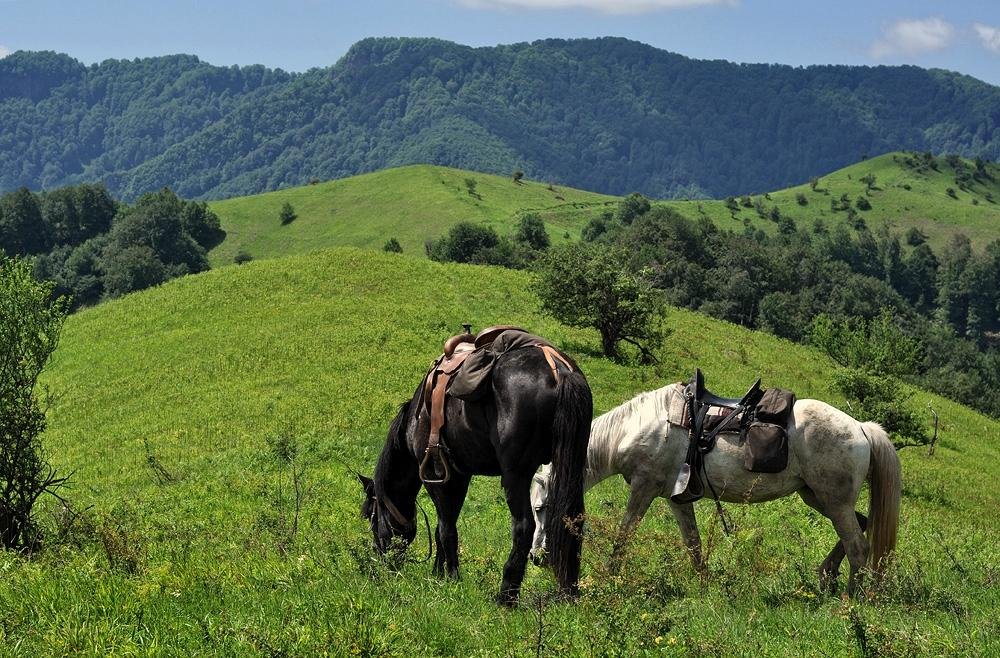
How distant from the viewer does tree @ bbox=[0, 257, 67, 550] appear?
44.8 ft

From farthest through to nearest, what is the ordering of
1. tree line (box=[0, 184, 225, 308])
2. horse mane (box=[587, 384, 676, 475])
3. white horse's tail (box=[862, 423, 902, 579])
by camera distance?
tree line (box=[0, 184, 225, 308]), horse mane (box=[587, 384, 676, 475]), white horse's tail (box=[862, 423, 902, 579])

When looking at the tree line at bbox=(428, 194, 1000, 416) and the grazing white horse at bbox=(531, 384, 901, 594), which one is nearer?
the grazing white horse at bbox=(531, 384, 901, 594)

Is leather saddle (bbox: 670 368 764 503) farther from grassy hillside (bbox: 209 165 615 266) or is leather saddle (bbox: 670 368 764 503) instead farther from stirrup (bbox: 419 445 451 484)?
grassy hillside (bbox: 209 165 615 266)

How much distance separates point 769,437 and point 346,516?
9.33m

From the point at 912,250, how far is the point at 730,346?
145817 mm

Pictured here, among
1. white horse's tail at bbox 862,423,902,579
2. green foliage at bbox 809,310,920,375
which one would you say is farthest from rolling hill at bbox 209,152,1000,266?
white horse's tail at bbox 862,423,902,579

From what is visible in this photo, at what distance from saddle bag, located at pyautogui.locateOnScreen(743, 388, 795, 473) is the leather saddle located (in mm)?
208

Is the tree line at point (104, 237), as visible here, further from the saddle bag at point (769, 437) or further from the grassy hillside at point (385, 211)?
the saddle bag at point (769, 437)

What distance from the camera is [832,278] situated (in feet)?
356

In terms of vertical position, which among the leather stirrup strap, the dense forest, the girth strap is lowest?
the dense forest

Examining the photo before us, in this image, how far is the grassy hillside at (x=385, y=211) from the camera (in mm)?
125438

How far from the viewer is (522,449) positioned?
8.84 metres

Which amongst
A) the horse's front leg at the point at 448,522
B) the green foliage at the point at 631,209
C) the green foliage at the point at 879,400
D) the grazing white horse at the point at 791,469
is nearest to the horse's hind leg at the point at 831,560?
the grazing white horse at the point at 791,469

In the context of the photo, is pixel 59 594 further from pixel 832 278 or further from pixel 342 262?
pixel 832 278
